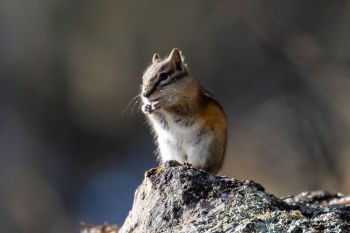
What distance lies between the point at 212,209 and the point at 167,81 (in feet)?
8.37

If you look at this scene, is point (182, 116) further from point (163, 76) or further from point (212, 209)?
point (212, 209)

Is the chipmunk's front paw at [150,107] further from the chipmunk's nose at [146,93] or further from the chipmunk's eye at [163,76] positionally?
the chipmunk's eye at [163,76]

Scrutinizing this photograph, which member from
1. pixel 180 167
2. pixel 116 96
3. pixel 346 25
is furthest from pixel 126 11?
pixel 180 167

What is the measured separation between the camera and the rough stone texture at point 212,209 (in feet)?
9.15

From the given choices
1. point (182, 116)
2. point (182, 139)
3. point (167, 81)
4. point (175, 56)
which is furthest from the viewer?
point (175, 56)

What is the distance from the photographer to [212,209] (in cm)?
299

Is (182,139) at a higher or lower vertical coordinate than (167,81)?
lower

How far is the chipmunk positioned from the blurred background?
13.3 feet

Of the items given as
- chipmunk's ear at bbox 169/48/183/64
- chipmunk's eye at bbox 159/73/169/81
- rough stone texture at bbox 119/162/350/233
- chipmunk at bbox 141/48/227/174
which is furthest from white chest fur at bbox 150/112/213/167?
rough stone texture at bbox 119/162/350/233

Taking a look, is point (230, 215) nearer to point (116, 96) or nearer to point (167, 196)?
point (167, 196)

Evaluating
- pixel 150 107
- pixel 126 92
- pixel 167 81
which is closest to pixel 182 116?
pixel 150 107

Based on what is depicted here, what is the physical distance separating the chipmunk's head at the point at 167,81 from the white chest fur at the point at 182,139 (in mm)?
116

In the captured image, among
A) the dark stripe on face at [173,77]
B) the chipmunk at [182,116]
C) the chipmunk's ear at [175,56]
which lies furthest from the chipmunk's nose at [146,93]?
the chipmunk's ear at [175,56]

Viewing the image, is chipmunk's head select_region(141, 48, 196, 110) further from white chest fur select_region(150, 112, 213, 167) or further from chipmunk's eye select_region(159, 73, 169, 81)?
white chest fur select_region(150, 112, 213, 167)
